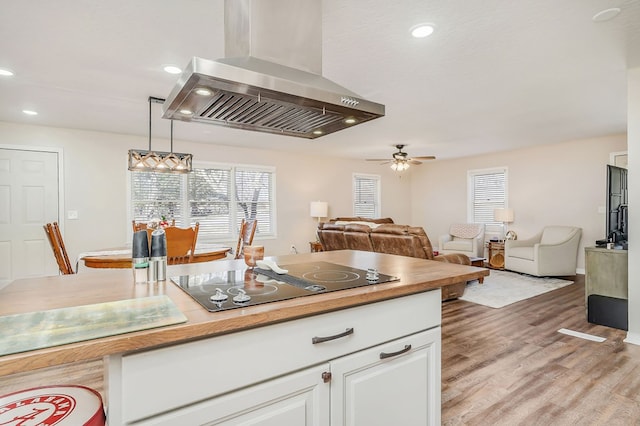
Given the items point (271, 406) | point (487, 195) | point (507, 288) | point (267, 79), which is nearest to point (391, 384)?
point (271, 406)

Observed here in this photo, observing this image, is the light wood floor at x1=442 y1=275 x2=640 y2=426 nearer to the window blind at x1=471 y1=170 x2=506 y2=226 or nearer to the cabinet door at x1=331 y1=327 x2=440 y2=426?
the cabinet door at x1=331 y1=327 x2=440 y2=426

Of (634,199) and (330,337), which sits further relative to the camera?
(634,199)

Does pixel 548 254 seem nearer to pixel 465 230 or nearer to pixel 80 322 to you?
pixel 465 230

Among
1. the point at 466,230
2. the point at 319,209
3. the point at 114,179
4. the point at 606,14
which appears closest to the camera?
the point at 606,14

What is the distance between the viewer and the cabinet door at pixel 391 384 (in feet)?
4.29

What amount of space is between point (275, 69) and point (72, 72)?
2.58 metres

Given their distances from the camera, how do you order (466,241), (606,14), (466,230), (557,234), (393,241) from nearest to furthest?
(606,14) < (393,241) < (557,234) < (466,241) < (466,230)

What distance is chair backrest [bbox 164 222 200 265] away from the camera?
2.88 metres

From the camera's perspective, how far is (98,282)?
150 cm

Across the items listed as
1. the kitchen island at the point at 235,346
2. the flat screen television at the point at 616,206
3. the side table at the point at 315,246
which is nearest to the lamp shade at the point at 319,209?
the side table at the point at 315,246

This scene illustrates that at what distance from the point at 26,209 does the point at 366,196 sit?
257 inches

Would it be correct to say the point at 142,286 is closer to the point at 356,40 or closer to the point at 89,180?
the point at 356,40

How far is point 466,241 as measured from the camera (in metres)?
7.32

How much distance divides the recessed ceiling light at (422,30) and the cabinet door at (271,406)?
221cm
